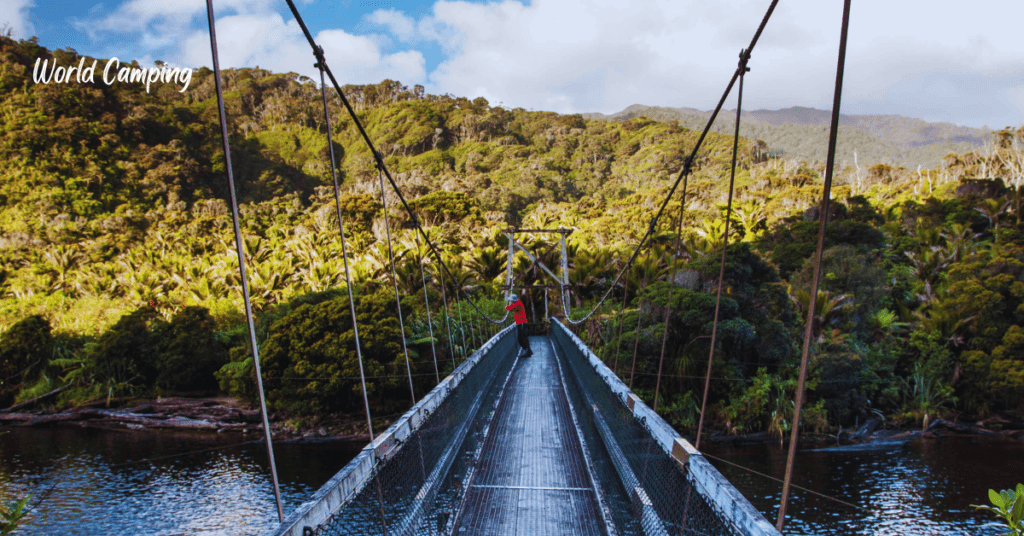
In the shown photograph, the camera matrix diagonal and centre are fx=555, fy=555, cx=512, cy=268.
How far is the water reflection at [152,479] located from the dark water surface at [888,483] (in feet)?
28.1

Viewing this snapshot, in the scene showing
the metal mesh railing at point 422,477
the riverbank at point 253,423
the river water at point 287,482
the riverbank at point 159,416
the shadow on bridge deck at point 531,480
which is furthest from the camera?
the riverbank at point 159,416

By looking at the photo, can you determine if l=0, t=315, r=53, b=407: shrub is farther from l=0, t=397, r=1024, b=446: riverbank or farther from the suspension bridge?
the suspension bridge

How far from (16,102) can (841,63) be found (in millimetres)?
49794

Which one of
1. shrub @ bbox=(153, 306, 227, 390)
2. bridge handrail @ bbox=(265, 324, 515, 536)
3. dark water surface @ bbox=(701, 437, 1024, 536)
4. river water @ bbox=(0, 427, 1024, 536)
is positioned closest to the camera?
bridge handrail @ bbox=(265, 324, 515, 536)

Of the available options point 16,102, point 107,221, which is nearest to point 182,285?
point 107,221

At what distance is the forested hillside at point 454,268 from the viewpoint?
1232 centimetres

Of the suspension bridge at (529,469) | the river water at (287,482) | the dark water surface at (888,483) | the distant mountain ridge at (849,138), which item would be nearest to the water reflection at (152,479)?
the river water at (287,482)

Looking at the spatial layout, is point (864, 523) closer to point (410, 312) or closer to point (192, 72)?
point (410, 312)

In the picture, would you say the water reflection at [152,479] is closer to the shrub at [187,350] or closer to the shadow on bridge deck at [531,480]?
the shrub at [187,350]

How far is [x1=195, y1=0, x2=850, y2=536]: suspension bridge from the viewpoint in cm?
138

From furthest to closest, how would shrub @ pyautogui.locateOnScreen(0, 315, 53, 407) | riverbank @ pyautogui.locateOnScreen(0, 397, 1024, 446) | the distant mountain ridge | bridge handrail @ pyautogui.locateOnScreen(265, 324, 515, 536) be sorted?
the distant mountain ridge → shrub @ pyautogui.locateOnScreen(0, 315, 53, 407) → riverbank @ pyautogui.locateOnScreen(0, 397, 1024, 446) → bridge handrail @ pyautogui.locateOnScreen(265, 324, 515, 536)

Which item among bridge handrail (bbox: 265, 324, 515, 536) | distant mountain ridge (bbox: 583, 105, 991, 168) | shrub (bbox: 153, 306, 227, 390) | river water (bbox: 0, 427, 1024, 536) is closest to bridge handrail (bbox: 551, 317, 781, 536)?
bridge handrail (bbox: 265, 324, 515, 536)

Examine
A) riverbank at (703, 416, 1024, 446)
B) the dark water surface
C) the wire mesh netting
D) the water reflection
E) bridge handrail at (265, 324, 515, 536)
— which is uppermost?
bridge handrail at (265, 324, 515, 536)

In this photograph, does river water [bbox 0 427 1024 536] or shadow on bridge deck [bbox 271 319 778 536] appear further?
river water [bbox 0 427 1024 536]
